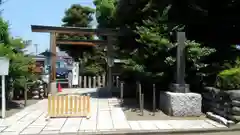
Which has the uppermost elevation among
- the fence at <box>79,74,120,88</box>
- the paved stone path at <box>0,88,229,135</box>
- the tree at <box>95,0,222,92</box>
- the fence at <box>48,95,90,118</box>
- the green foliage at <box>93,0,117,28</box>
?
the green foliage at <box>93,0,117,28</box>

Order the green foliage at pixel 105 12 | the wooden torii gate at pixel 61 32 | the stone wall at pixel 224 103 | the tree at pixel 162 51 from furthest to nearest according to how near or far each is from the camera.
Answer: the green foliage at pixel 105 12 → the wooden torii gate at pixel 61 32 → the tree at pixel 162 51 → the stone wall at pixel 224 103

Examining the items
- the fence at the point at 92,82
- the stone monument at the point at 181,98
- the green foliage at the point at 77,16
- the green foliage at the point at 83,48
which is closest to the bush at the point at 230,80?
the stone monument at the point at 181,98

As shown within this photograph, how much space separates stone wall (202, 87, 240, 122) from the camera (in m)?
8.24

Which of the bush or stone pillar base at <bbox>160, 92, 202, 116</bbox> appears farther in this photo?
stone pillar base at <bbox>160, 92, 202, 116</bbox>

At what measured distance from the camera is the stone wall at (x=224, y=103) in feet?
27.0

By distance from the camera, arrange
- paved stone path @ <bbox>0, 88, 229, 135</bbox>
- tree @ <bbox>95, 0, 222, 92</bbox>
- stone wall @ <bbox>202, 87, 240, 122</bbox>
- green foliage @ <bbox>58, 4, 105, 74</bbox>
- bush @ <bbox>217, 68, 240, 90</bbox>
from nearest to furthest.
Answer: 1. paved stone path @ <bbox>0, 88, 229, 135</bbox>
2. stone wall @ <bbox>202, 87, 240, 122</bbox>
3. bush @ <bbox>217, 68, 240, 90</bbox>
4. tree @ <bbox>95, 0, 222, 92</bbox>
5. green foliage @ <bbox>58, 4, 105, 74</bbox>

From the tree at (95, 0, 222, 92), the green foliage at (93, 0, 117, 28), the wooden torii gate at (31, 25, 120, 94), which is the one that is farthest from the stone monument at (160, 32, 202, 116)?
the green foliage at (93, 0, 117, 28)

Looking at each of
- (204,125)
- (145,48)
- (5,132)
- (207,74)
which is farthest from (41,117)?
(207,74)

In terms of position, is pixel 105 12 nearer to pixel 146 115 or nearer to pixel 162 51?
pixel 162 51

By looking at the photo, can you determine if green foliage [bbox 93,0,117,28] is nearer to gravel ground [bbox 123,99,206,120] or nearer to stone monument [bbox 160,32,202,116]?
gravel ground [bbox 123,99,206,120]

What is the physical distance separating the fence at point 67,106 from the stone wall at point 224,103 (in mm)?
4343

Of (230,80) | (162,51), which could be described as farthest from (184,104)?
(162,51)

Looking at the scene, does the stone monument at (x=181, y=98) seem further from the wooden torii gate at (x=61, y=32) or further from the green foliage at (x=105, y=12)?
the green foliage at (x=105, y=12)

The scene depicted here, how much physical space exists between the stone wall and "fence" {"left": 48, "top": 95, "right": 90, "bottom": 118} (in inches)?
171
